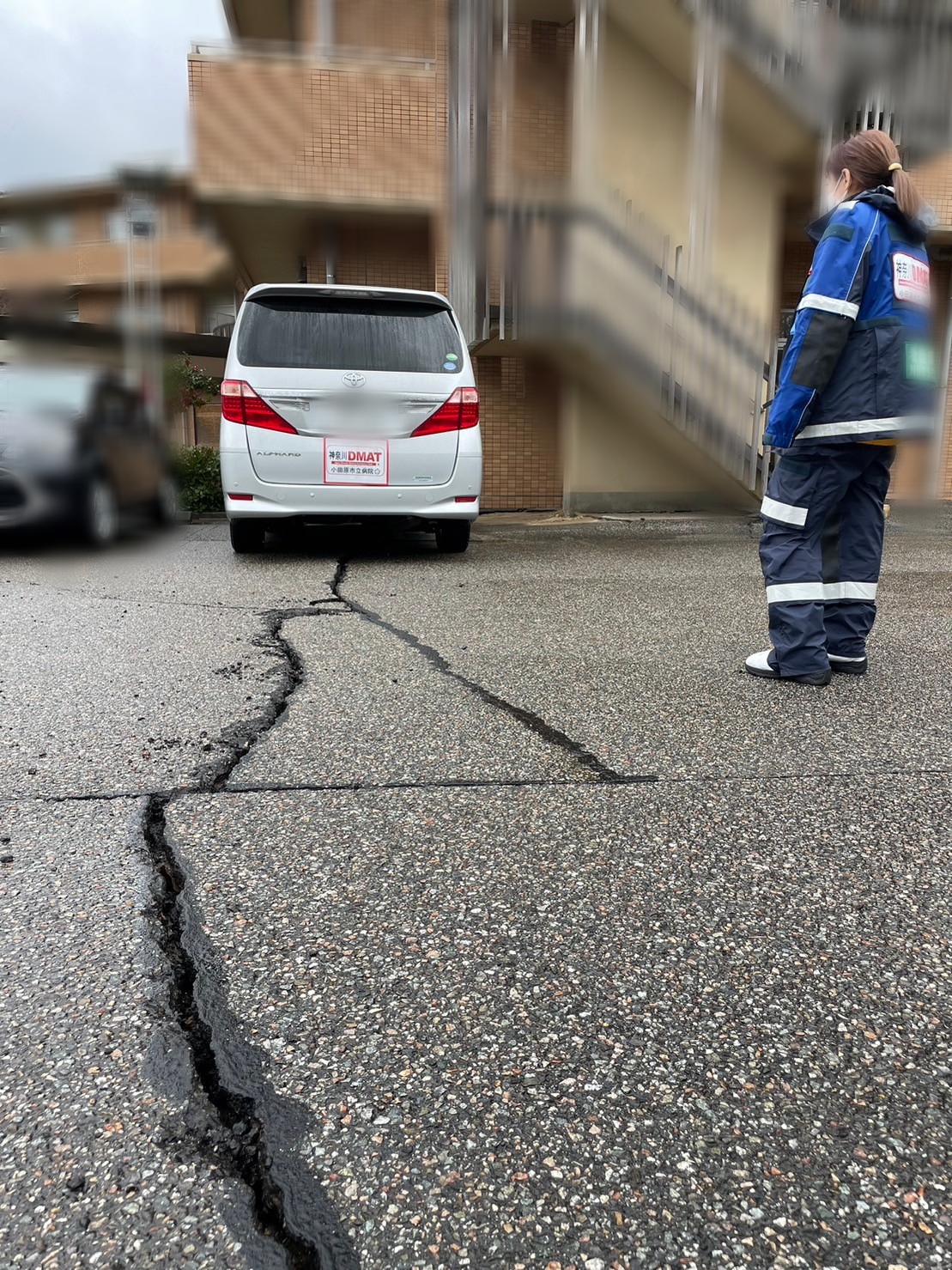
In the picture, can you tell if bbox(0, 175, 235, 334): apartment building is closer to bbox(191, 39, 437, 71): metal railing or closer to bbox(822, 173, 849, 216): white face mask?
bbox(191, 39, 437, 71): metal railing

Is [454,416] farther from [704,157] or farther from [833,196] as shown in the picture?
[704,157]

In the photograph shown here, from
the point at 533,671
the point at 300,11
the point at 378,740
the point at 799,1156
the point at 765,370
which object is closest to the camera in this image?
the point at 799,1156

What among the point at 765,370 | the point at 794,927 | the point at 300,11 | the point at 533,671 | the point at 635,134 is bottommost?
the point at 533,671

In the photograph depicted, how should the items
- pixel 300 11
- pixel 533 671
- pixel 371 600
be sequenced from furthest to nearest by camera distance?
pixel 300 11 < pixel 371 600 < pixel 533 671

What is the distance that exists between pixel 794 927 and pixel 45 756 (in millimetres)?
2101

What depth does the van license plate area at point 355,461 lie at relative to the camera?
6.23 m

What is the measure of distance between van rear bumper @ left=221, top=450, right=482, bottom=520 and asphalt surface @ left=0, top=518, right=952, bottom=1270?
286 cm

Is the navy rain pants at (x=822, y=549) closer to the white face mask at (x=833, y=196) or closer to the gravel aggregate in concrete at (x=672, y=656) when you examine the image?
the gravel aggregate in concrete at (x=672, y=656)

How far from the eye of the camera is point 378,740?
2928 mm

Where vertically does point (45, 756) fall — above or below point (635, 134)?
below

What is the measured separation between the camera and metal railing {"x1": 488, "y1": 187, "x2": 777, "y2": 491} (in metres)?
8.90

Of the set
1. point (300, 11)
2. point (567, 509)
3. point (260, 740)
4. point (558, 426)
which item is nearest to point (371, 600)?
point (260, 740)

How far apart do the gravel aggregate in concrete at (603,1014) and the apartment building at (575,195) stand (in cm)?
738

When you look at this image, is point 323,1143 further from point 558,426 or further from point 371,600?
point 558,426
